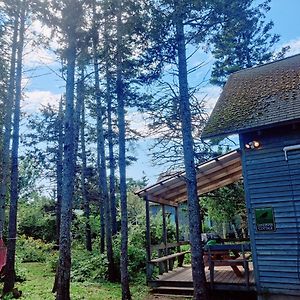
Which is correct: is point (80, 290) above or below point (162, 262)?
below

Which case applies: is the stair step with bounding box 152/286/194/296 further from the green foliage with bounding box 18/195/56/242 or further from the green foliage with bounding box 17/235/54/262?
the green foliage with bounding box 18/195/56/242

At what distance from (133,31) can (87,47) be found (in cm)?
160

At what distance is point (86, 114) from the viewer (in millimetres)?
20297

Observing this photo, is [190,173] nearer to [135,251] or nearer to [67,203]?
[67,203]

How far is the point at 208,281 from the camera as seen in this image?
9.21m

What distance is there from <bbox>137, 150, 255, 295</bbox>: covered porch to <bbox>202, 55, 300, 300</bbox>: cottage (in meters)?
0.84

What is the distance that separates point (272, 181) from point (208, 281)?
11.1 feet

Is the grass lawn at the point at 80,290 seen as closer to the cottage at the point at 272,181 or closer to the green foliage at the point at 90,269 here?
the green foliage at the point at 90,269

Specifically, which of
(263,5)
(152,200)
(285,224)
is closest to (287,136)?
(285,224)

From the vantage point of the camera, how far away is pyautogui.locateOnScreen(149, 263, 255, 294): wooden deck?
342 inches

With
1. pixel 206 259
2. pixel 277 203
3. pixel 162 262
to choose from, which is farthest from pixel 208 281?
pixel 277 203

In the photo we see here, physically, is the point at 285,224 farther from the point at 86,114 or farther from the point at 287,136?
the point at 86,114

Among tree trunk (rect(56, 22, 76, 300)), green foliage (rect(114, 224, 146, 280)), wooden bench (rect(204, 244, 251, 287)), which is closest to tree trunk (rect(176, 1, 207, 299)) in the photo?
wooden bench (rect(204, 244, 251, 287))

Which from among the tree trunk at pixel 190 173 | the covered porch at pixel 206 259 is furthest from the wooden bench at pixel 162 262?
the tree trunk at pixel 190 173
